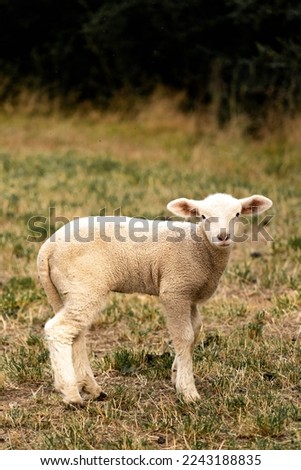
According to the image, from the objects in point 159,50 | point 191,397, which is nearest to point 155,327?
point 191,397

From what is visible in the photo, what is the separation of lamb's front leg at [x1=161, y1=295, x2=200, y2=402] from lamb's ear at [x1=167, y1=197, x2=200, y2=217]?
1.65 feet

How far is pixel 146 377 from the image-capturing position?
19.7 ft

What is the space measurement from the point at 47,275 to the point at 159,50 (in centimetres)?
1530

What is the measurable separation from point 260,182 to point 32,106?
25.1ft

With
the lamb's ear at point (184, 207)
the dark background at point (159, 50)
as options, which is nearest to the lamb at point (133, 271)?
the lamb's ear at point (184, 207)

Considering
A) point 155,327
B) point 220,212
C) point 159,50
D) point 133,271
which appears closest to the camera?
point 220,212

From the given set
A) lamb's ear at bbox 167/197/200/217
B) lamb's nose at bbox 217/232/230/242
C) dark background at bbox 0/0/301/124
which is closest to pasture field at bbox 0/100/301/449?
lamb's nose at bbox 217/232/230/242

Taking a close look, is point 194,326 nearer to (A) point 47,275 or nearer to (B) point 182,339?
(B) point 182,339

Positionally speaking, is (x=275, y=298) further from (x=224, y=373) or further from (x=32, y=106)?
(x=32, y=106)

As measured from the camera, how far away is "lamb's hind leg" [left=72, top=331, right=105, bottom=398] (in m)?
5.56

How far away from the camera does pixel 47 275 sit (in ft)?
18.6

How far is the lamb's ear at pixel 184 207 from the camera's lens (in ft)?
18.4

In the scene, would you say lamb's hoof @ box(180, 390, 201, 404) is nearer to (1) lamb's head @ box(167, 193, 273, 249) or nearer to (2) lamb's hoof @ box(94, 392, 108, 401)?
(2) lamb's hoof @ box(94, 392, 108, 401)

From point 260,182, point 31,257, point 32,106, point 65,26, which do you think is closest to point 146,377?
point 31,257
